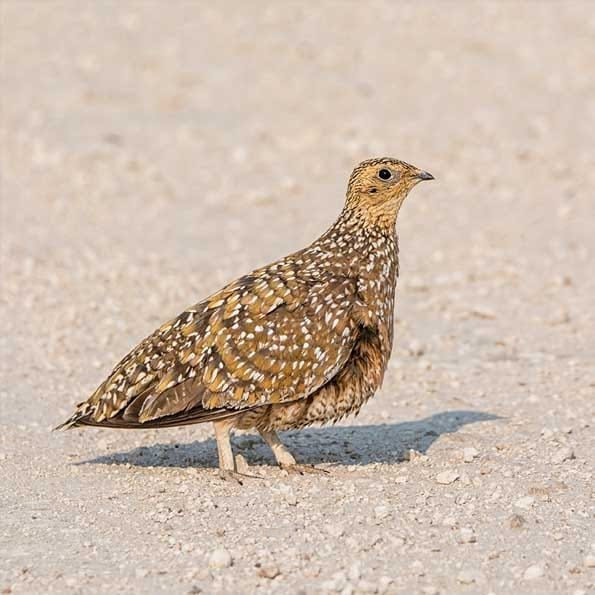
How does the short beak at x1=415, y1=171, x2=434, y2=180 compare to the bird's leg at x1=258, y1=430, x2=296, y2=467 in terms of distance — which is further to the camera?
the short beak at x1=415, y1=171, x2=434, y2=180

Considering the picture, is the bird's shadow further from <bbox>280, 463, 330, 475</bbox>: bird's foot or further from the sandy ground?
<bbox>280, 463, 330, 475</bbox>: bird's foot

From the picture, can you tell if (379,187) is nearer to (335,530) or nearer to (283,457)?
(283,457)

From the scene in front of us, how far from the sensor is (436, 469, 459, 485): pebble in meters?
8.34

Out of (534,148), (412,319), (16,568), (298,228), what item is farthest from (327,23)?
(16,568)

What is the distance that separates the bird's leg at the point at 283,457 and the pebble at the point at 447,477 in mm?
788

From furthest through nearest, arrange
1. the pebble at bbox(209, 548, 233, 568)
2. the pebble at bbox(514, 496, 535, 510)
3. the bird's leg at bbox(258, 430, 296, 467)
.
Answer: the bird's leg at bbox(258, 430, 296, 467)
the pebble at bbox(514, 496, 535, 510)
the pebble at bbox(209, 548, 233, 568)

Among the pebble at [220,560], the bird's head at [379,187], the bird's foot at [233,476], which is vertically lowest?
the pebble at [220,560]

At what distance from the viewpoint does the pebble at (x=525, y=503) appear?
7879 mm

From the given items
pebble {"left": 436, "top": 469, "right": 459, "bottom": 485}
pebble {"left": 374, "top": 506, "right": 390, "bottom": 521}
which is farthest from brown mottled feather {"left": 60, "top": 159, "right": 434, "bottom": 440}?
pebble {"left": 374, "top": 506, "right": 390, "bottom": 521}

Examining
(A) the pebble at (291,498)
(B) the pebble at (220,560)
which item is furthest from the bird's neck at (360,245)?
(B) the pebble at (220,560)

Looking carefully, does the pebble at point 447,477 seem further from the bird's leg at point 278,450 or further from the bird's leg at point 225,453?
the bird's leg at point 225,453

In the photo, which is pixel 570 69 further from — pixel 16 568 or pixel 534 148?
pixel 16 568

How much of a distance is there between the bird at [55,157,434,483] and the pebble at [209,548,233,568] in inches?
54.7

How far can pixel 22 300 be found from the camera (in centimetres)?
Result: 1285
